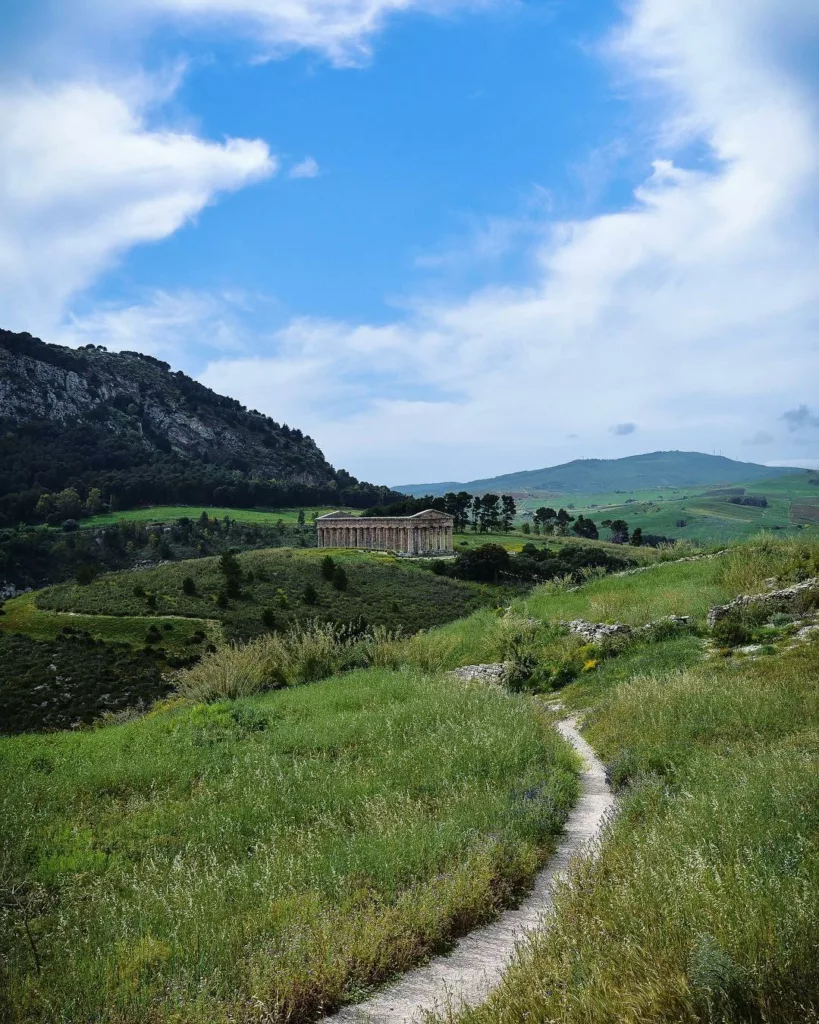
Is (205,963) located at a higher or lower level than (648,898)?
lower

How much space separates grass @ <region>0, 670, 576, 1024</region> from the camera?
15.3 ft

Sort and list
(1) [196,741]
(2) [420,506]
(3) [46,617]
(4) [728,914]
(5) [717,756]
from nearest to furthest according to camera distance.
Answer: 1. (4) [728,914]
2. (5) [717,756]
3. (1) [196,741]
4. (3) [46,617]
5. (2) [420,506]

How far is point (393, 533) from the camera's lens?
111 metres

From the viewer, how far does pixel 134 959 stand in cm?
488

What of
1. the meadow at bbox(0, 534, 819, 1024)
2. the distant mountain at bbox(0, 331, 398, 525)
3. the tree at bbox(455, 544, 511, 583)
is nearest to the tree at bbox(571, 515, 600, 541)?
the tree at bbox(455, 544, 511, 583)

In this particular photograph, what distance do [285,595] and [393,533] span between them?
45.2 m

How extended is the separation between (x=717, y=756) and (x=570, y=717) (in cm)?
575

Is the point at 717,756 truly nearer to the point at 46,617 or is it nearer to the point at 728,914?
the point at 728,914

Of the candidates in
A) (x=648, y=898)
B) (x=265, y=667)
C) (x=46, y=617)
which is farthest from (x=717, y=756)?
(x=46, y=617)

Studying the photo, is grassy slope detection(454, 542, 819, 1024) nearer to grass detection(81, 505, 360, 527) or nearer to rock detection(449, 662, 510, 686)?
rock detection(449, 662, 510, 686)

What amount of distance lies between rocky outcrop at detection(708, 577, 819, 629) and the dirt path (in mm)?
10211

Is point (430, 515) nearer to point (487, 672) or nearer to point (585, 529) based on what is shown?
point (585, 529)

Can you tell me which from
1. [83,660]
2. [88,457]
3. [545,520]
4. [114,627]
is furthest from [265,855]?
[88,457]

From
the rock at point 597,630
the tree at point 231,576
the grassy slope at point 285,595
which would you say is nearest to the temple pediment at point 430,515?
the grassy slope at point 285,595
